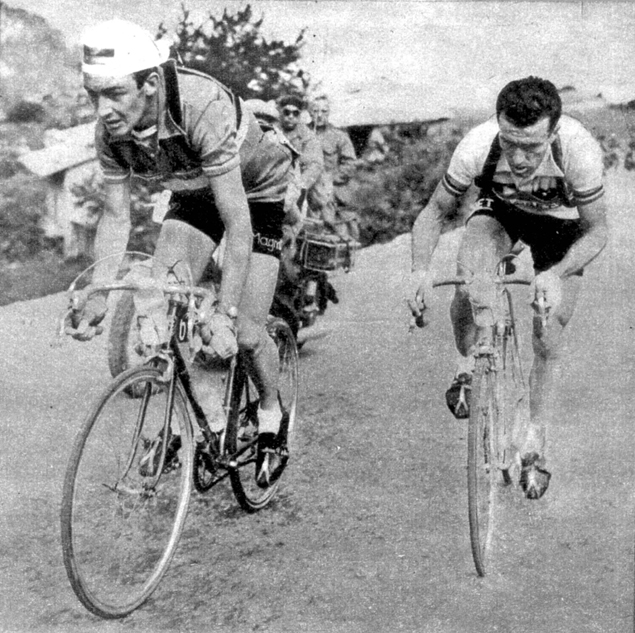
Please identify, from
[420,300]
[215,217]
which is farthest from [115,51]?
[420,300]

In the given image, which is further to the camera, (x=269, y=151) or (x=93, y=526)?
(x=269, y=151)

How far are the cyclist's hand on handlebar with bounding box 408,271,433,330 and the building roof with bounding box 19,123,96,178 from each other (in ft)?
8.37

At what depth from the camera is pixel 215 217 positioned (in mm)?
3721

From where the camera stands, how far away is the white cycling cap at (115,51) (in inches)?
119

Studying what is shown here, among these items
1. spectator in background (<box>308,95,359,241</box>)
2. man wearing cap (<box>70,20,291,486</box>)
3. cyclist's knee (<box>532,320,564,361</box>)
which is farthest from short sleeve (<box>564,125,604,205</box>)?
spectator in background (<box>308,95,359,241</box>)

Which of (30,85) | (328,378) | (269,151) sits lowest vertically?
(328,378)

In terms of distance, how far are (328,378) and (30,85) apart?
2.25 m

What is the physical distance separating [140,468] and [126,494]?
11 cm

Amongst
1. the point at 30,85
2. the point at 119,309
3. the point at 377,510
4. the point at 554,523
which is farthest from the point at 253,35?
the point at 554,523

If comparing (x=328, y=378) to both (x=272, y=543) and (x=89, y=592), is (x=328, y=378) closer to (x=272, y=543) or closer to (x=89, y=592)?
(x=272, y=543)

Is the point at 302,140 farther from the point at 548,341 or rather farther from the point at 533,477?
the point at 533,477

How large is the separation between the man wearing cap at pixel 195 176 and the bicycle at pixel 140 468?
178 mm

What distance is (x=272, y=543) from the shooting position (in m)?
3.65

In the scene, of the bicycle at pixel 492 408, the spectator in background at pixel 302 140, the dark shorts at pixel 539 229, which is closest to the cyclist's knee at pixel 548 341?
the bicycle at pixel 492 408
